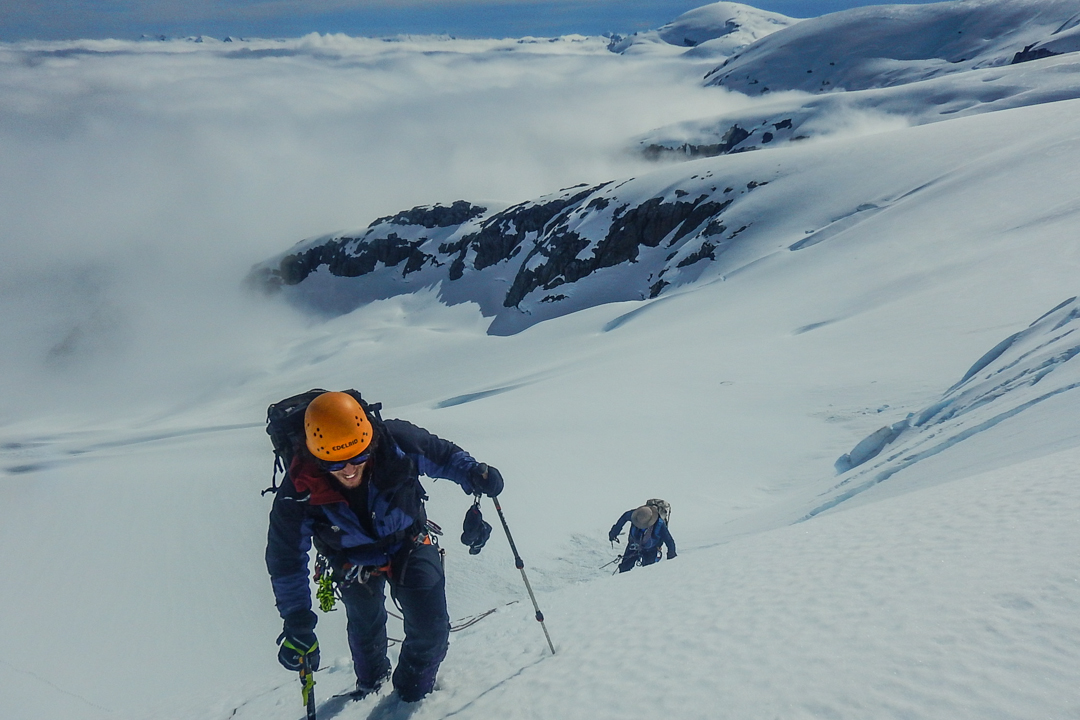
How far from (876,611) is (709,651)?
2.92 ft

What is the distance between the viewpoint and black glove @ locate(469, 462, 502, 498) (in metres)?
4.05

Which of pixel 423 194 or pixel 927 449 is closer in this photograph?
pixel 927 449

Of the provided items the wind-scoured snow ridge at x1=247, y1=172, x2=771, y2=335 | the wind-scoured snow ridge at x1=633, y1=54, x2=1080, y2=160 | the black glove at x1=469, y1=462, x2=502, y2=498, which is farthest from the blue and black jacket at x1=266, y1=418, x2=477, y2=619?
the wind-scoured snow ridge at x1=633, y1=54, x2=1080, y2=160

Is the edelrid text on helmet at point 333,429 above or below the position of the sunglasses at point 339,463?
above

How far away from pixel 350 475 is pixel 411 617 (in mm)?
1133

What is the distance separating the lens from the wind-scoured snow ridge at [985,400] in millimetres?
7172

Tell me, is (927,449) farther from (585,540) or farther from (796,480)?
(585,540)

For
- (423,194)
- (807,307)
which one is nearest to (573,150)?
(423,194)

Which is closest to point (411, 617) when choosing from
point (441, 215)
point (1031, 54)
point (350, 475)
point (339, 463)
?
point (350, 475)

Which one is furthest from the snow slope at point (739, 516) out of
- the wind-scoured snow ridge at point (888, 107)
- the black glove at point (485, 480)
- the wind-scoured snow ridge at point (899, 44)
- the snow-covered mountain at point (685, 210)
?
the wind-scoured snow ridge at point (899, 44)

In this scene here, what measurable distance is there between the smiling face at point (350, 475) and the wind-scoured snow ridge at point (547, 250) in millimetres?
41791

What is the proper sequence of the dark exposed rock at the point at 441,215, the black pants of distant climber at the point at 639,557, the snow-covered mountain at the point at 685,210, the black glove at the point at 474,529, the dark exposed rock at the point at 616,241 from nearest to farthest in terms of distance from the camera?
the black glove at the point at 474,529 < the black pants of distant climber at the point at 639,557 < the snow-covered mountain at the point at 685,210 < the dark exposed rock at the point at 616,241 < the dark exposed rock at the point at 441,215

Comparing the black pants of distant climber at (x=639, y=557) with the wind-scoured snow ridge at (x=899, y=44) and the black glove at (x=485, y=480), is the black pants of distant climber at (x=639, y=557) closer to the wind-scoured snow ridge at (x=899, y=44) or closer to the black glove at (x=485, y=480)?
the black glove at (x=485, y=480)

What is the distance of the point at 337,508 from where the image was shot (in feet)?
12.0
